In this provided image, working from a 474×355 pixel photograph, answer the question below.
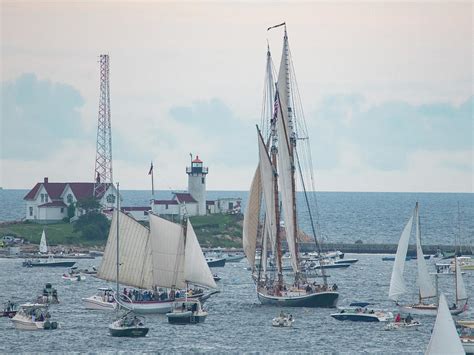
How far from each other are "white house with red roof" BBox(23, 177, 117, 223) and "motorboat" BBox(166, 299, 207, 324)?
84.2 metres

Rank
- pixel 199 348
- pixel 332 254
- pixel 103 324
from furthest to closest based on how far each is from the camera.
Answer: pixel 332 254
pixel 103 324
pixel 199 348

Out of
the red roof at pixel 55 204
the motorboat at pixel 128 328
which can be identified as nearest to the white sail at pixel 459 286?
the motorboat at pixel 128 328

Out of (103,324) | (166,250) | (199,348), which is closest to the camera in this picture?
(199,348)

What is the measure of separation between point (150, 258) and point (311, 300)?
14.7 meters

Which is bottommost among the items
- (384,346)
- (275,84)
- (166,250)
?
(384,346)

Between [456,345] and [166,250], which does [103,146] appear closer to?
[166,250]

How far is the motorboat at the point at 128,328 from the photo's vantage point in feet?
317

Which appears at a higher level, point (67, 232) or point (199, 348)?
point (67, 232)

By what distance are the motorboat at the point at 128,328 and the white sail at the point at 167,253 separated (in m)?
16.0

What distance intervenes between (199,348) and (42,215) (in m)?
103

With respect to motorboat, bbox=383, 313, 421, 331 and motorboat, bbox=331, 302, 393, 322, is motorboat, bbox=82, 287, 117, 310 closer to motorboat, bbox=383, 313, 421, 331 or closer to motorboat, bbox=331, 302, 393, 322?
motorboat, bbox=331, 302, 393, 322

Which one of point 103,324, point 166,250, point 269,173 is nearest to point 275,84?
point 269,173

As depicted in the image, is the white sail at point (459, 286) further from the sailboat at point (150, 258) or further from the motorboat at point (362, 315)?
the sailboat at point (150, 258)

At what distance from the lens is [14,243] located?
180 metres
